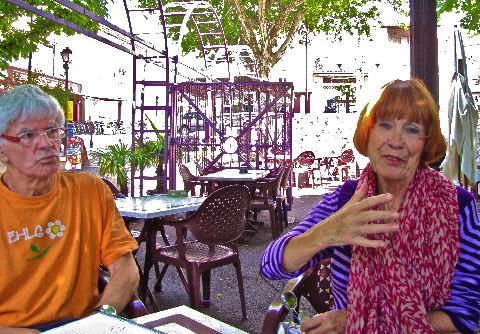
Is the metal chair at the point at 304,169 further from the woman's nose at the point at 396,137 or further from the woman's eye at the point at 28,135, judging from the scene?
the woman's nose at the point at 396,137

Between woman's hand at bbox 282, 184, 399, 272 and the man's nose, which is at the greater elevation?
the man's nose

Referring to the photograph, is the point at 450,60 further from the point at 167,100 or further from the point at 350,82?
the point at 350,82

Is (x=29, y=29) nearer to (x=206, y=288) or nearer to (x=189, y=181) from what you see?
(x=189, y=181)

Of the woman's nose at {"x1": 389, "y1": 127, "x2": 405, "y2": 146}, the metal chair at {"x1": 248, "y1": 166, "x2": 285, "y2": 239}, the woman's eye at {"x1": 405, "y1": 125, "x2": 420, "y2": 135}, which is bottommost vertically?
the metal chair at {"x1": 248, "y1": 166, "x2": 285, "y2": 239}

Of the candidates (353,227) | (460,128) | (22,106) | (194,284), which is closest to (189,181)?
Result: (460,128)

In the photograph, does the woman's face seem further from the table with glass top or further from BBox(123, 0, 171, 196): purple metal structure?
BBox(123, 0, 171, 196): purple metal structure


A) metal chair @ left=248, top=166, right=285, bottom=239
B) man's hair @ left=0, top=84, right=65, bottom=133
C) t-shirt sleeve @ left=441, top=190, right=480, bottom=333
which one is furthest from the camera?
metal chair @ left=248, top=166, right=285, bottom=239

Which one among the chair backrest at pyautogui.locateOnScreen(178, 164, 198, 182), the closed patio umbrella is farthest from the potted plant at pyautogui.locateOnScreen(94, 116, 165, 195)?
the closed patio umbrella

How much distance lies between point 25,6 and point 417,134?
4.58 m

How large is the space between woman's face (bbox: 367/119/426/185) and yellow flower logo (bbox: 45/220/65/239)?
1.22m

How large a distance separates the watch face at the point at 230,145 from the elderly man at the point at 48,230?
873 cm

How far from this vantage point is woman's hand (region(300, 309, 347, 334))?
1.77m

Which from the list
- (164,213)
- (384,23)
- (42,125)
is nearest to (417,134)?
(42,125)

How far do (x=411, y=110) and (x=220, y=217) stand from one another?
2813 mm
